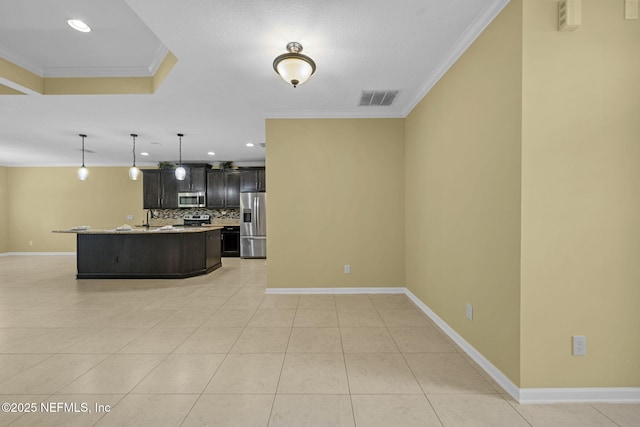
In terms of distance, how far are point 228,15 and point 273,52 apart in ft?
1.78

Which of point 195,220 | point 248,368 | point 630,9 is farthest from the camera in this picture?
point 195,220

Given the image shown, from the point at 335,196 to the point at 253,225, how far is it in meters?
4.02

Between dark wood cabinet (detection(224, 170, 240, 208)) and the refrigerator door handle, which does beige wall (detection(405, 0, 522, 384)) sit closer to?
the refrigerator door handle

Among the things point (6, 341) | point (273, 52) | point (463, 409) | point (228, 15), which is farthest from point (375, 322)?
point (6, 341)

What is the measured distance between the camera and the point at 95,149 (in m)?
6.35

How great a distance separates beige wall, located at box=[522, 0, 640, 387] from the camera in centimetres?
170

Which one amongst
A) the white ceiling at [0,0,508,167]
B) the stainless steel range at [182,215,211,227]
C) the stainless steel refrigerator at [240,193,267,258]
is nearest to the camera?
the white ceiling at [0,0,508,167]

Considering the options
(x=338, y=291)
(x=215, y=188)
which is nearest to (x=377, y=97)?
(x=338, y=291)

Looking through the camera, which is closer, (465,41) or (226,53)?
(465,41)

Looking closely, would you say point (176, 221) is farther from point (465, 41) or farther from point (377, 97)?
point (465, 41)

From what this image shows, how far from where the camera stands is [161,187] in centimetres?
782

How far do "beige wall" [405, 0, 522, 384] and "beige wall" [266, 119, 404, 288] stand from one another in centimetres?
80

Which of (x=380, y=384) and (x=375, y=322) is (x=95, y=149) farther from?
(x=380, y=384)

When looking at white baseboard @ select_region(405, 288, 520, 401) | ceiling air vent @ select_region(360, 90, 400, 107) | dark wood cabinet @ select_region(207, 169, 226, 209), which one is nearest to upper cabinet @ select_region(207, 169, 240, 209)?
dark wood cabinet @ select_region(207, 169, 226, 209)
